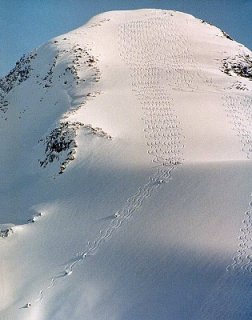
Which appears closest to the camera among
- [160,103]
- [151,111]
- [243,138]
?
[243,138]

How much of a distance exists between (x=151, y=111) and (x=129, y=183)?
7906 millimetres

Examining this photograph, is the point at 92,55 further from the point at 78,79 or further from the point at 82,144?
the point at 82,144

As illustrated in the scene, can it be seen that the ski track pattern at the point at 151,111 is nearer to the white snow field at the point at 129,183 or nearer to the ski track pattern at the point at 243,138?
the white snow field at the point at 129,183

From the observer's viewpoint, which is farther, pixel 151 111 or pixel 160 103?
pixel 160 103

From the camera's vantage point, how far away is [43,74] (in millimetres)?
38250

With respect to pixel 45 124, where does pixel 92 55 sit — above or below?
above

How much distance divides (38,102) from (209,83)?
12.4 meters

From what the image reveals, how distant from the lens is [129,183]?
70.7ft

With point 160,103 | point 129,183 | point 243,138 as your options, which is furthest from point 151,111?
point 129,183

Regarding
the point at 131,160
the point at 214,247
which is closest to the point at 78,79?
the point at 131,160

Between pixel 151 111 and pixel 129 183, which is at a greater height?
pixel 151 111

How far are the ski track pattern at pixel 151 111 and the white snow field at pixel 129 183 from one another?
8 cm

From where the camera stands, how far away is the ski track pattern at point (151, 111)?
752 inches

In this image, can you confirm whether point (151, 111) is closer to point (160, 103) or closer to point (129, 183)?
point (160, 103)
